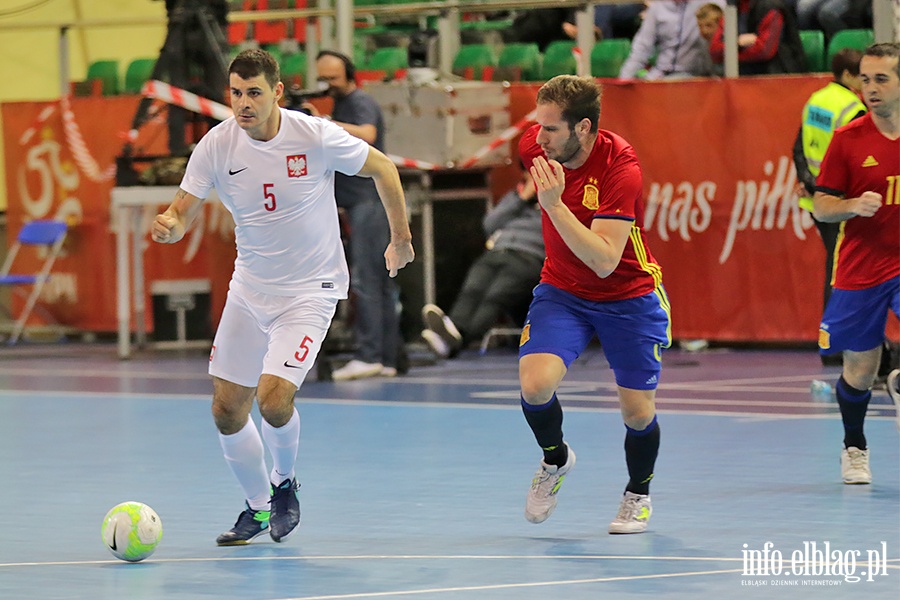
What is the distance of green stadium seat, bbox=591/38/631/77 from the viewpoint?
16516 millimetres

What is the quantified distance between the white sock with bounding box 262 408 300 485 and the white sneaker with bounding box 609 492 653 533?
4.77 ft

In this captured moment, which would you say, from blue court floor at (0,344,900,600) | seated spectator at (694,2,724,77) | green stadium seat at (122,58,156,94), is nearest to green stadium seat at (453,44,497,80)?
seated spectator at (694,2,724,77)

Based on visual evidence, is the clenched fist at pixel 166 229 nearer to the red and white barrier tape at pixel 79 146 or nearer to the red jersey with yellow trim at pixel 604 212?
the red jersey with yellow trim at pixel 604 212

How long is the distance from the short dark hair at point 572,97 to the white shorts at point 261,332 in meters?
1.38

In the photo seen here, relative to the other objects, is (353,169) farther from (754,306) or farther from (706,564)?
(754,306)

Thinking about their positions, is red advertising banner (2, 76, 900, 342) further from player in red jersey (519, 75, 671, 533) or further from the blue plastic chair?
player in red jersey (519, 75, 671, 533)

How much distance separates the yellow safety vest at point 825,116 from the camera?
37.8 feet

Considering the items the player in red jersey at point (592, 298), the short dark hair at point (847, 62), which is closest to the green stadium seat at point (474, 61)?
the short dark hair at point (847, 62)

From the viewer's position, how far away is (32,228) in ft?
57.9

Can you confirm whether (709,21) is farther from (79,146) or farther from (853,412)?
(853,412)

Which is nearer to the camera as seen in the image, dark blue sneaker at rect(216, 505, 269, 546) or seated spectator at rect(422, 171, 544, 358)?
dark blue sneaker at rect(216, 505, 269, 546)

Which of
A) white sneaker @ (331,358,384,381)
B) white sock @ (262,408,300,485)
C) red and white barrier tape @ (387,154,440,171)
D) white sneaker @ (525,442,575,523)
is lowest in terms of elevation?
white sneaker @ (331,358,384,381)

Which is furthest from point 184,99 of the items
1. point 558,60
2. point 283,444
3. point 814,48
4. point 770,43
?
point 283,444

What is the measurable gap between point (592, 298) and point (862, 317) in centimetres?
192
